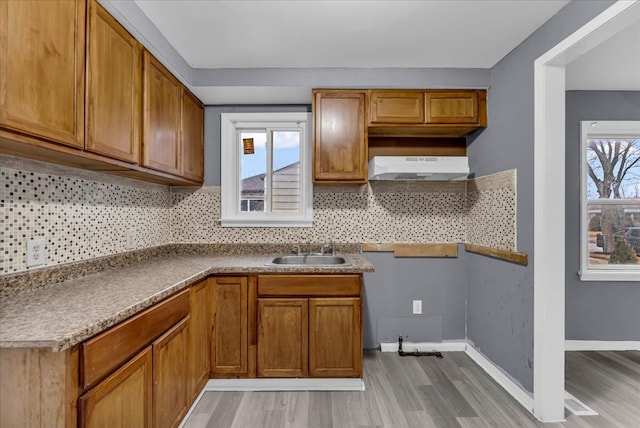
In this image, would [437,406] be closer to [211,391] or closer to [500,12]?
[211,391]

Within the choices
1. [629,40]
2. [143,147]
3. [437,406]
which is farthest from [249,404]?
[629,40]

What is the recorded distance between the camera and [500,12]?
187cm

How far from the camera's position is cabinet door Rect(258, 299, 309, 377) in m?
2.26

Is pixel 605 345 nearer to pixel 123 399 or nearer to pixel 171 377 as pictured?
pixel 171 377

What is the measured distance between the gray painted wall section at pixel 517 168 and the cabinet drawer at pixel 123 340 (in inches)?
83.9

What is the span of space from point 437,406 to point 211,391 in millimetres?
1513

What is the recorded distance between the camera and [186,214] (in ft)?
9.73

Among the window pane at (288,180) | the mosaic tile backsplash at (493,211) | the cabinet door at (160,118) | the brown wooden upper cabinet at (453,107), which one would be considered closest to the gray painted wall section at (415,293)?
the mosaic tile backsplash at (493,211)

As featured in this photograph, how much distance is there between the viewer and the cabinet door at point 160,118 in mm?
1944

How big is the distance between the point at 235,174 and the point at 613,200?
348cm

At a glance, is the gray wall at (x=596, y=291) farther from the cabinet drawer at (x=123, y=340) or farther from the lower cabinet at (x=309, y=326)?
the cabinet drawer at (x=123, y=340)

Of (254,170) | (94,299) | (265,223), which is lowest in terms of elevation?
(94,299)

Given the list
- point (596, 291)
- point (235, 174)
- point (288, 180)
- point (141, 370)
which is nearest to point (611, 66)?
point (596, 291)

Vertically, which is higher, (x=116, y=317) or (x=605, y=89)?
(x=605, y=89)
